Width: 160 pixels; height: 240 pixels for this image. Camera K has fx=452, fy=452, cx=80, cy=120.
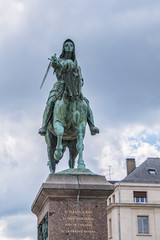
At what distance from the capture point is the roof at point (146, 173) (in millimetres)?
54678

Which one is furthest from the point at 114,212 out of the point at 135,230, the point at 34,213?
the point at 34,213

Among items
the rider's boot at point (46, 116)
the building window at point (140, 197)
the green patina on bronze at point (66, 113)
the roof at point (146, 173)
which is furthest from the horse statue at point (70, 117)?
the roof at point (146, 173)

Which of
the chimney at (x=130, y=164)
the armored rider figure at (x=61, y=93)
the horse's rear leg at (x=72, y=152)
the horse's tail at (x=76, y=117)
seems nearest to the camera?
the horse's tail at (x=76, y=117)

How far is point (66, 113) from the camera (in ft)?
40.1

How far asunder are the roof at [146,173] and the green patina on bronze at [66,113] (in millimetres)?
42388

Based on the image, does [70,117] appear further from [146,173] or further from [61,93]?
[146,173]

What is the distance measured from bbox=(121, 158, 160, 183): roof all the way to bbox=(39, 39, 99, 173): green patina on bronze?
42388 millimetres

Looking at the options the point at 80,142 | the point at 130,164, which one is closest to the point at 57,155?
the point at 80,142

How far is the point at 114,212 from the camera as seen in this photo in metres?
53.3

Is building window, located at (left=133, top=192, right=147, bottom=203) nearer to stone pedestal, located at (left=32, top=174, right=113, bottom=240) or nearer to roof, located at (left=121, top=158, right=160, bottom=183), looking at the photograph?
roof, located at (left=121, top=158, right=160, bottom=183)

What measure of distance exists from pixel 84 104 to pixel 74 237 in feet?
12.1

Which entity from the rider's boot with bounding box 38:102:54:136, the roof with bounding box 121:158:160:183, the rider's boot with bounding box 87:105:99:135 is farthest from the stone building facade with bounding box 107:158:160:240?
the rider's boot with bounding box 38:102:54:136

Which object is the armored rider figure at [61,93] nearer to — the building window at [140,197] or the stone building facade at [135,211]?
the stone building facade at [135,211]

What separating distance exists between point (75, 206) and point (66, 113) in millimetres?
2660
